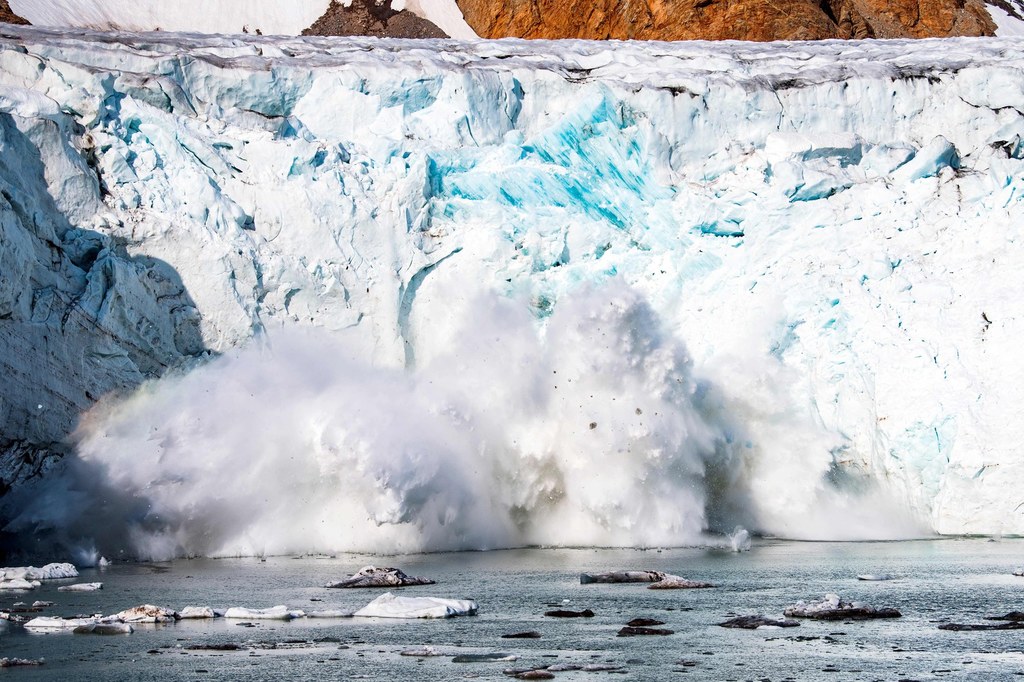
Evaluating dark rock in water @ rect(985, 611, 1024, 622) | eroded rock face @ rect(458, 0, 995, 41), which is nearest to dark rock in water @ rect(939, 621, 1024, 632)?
dark rock in water @ rect(985, 611, 1024, 622)

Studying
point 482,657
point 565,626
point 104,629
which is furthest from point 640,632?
point 104,629

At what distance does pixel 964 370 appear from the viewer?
20.3 meters

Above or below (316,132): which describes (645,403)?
below

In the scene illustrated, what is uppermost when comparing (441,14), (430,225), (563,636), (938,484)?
(441,14)

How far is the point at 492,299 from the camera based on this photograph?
21703mm

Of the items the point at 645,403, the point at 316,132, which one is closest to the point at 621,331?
the point at 645,403

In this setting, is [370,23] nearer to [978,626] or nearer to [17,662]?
[978,626]

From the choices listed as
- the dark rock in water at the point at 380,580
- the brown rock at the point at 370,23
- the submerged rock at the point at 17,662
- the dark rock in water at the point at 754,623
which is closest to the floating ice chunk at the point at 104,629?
the submerged rock at the point at 17,662

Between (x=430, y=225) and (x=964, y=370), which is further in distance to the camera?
(x=430, y=225)

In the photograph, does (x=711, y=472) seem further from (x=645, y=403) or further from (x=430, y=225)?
(x=430, y=225)

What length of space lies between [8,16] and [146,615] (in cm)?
2123

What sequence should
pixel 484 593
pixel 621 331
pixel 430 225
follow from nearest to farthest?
pixel 484 593 < pixel 621 331 < pixel 430 225

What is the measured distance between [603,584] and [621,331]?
5.81m

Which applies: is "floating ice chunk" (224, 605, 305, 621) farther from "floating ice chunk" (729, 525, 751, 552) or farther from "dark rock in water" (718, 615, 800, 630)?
"floating ice chunk" (729, 525, 751, 552)
